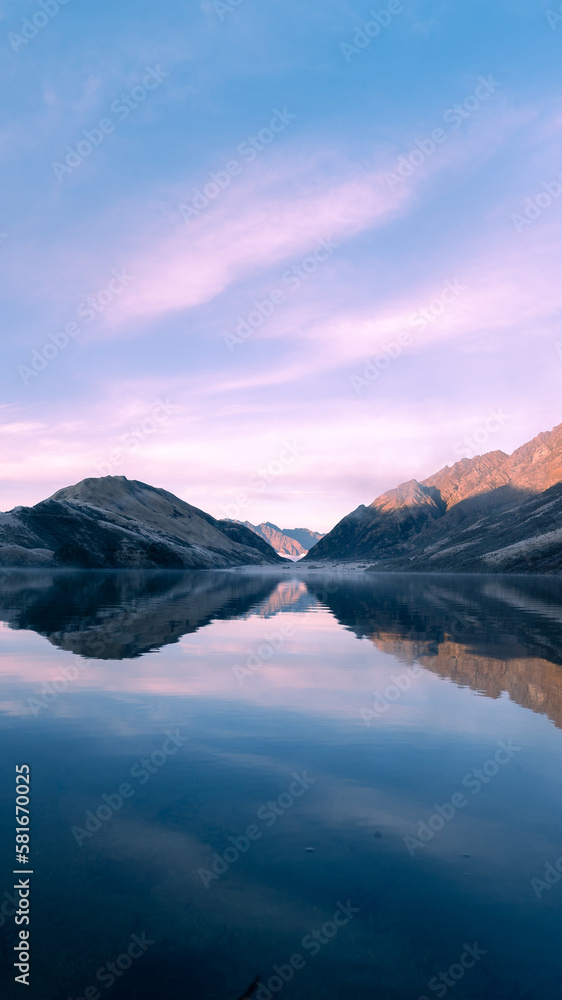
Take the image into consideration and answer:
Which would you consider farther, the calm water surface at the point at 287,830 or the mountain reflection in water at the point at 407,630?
the mountain reflection in water at the point at 407,630

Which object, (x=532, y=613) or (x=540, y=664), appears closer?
(x=540, y=664)

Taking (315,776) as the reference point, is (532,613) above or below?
below

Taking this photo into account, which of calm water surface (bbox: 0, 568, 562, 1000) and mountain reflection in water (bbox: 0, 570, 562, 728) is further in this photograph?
mountain reflection in water (bbox: 0, 570, 562, 728)

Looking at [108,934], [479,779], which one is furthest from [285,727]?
[108,934]

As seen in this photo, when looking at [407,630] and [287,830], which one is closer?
[287,830]

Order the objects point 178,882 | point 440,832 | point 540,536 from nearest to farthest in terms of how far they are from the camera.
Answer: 1. point 178,882
2. point 440,832
3. point 540,536

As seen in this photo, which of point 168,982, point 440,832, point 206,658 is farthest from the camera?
point 206,658

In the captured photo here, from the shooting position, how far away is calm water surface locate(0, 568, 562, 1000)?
21.6 ft

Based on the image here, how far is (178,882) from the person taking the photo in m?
8.00

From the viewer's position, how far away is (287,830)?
31.9 feet

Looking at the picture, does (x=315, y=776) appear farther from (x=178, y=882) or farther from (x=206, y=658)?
(x=206, y=658)

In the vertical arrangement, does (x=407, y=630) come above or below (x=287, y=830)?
below

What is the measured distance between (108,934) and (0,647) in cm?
2309

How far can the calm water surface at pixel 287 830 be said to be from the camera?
658cm
